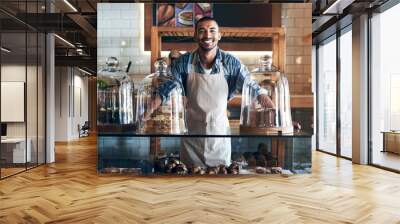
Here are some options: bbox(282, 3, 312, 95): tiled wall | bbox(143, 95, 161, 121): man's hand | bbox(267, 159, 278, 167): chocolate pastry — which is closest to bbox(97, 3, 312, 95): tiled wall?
bbox(282, 3, 312, 95): tiled wall

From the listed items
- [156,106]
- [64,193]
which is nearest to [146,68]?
[64,193]

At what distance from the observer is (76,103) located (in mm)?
16172

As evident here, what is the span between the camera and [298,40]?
517cm

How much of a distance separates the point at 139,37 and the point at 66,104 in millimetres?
10100

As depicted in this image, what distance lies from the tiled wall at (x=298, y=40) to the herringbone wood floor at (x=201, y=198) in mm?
1275

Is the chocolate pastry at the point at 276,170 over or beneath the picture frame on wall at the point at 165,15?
beneath

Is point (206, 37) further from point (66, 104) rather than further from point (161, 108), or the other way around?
point (66, 104)

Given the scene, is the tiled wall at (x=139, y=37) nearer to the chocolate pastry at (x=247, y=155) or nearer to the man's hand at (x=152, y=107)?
the chocolate pastry at (x=247, y=155)

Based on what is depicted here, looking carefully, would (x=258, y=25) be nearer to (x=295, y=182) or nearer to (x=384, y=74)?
(x=295, y=182)

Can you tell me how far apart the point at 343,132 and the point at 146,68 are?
5078mm

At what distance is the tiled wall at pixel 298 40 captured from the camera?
5.14 metres

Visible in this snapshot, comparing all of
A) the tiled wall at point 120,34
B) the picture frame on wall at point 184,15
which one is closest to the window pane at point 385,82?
the picture frame on wall at point 184,15

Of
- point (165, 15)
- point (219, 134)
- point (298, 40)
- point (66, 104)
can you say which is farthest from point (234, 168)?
point (66, 104)

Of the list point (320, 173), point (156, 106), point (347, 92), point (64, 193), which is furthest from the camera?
point (347, 92)
